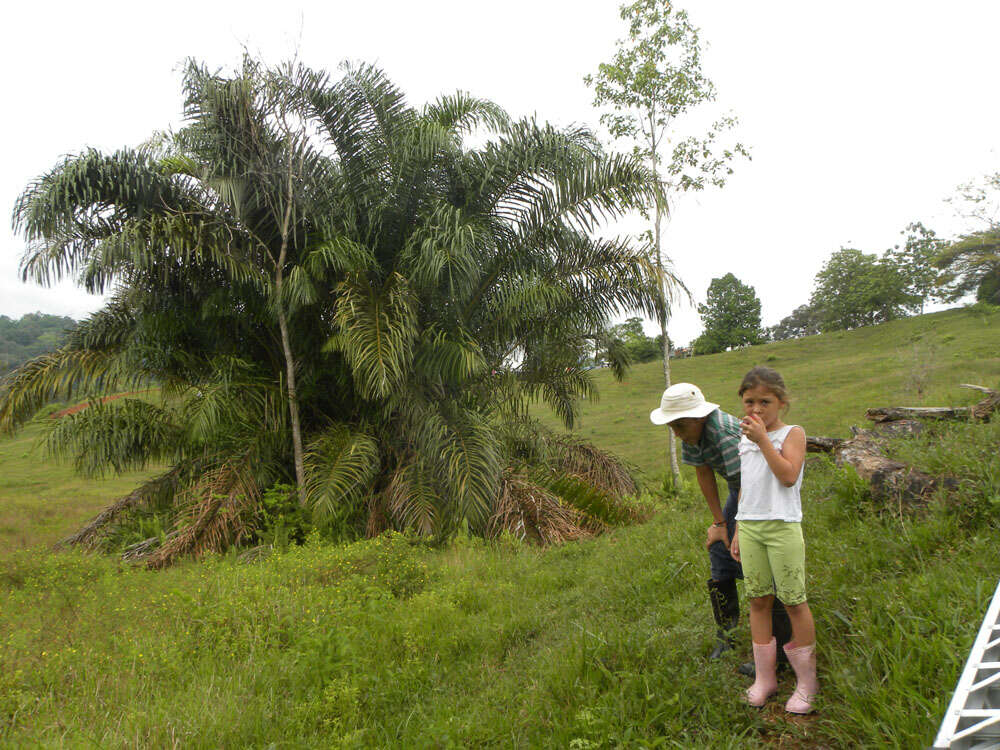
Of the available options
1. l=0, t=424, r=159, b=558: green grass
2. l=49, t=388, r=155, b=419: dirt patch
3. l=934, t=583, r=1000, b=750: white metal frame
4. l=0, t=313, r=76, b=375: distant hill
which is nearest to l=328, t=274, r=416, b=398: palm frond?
l=49, t=388, r=155, b=419: dirt patch

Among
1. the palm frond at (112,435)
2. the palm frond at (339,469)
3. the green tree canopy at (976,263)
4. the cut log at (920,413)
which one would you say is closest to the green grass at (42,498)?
the palm frond at (112,435)

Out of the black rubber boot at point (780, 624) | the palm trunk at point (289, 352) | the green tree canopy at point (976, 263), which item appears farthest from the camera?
the green tree canopy at point (976, 263)

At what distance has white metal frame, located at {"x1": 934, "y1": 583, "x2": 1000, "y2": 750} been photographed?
128 centimetres

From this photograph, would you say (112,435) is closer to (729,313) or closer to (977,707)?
(977,707)

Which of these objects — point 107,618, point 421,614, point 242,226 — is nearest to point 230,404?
point 242,226

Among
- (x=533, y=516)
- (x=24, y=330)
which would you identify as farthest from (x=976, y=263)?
(x=24, y=330)

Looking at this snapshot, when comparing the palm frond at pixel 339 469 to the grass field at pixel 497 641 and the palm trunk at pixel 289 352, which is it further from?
the grass field at pixel 497 641

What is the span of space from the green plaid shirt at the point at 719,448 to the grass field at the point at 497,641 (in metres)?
0.81

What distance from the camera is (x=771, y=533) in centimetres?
245

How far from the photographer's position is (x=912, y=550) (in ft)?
10.6

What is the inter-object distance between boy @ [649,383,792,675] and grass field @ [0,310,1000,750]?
188mm

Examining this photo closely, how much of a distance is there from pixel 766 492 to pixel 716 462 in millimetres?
562

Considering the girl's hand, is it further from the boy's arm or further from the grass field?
the grass field

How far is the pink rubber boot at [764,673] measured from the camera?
2512mm
